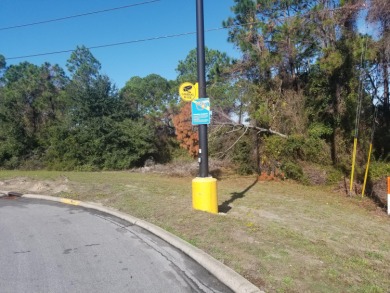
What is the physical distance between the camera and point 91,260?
513 centimetres

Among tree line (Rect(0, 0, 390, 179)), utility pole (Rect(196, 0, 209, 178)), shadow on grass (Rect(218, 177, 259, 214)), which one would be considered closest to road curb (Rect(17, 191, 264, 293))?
utility pole (Rect(196, 0, 209, 178))

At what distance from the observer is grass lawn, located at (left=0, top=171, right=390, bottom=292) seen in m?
4.27

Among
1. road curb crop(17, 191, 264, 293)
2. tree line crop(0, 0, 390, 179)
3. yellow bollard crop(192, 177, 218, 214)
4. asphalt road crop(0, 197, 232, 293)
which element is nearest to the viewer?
road curb crop(17, 191, 264, 293)

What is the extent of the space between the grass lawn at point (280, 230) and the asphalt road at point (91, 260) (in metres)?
0.56

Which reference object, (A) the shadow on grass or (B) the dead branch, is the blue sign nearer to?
(A) the shadow on grass

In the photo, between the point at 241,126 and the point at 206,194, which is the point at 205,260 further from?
the point at 241,126

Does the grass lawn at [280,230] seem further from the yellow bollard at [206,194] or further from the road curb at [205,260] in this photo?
the yellow bollard at [206,194]

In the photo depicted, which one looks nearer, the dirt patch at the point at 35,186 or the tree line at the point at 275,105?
the dirt patch at the point at 35,186

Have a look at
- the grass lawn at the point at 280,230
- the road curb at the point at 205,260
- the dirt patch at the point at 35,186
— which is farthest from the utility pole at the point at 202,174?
the dirt patch at the point at 35,186

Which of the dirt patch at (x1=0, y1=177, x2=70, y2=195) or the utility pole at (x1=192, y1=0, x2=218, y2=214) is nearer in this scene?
the utility pole at (x1=192, y1=0, x2=218, y2=214)

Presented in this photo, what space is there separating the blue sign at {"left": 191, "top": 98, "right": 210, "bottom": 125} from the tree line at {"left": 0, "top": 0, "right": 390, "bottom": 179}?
650 centimetres

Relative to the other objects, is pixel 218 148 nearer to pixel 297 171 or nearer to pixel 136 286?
pixel 297 171

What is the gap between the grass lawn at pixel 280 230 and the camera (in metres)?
4.27

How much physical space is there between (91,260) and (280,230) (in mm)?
3419
